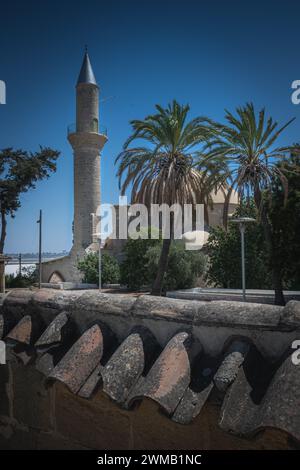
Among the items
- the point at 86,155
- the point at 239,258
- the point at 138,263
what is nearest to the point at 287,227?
the point at 239,258

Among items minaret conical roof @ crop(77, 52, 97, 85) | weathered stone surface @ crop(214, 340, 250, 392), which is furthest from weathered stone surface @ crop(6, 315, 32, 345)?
minaret conical roof @ crop(77, 52, 97, 85)

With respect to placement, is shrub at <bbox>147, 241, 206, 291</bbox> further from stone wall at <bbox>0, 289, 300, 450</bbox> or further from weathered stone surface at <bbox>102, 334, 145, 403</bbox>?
weathered stone surface at <bbox>102, 334, 145, 403</bbox>

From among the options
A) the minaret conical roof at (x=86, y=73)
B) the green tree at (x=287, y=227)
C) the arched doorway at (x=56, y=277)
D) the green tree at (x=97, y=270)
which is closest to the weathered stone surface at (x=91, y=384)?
the green tree at (x=287, y=227)

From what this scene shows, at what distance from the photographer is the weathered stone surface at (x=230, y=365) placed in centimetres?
124

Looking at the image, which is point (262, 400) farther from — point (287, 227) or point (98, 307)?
point (287, 227)

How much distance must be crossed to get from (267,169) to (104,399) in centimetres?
1477

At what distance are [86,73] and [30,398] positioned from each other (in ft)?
124

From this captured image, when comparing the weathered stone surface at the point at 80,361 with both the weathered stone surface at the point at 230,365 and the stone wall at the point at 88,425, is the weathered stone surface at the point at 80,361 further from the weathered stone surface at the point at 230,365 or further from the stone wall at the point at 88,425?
the weathered stone surface at the point at 230,365

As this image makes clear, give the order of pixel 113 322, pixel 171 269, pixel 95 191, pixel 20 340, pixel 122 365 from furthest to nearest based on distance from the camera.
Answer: pixel 95 191
pixel 171 269
pixel 20 340
pixel 113 322
pixel 122 365

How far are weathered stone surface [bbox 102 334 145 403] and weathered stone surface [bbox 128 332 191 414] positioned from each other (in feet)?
0.10

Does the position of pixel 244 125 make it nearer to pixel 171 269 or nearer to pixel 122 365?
pixel 171 269

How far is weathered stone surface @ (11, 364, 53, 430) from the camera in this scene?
70.6 inches
